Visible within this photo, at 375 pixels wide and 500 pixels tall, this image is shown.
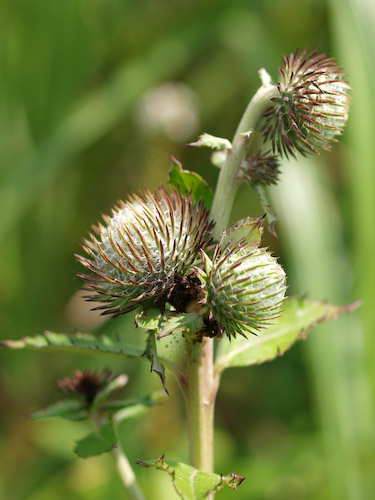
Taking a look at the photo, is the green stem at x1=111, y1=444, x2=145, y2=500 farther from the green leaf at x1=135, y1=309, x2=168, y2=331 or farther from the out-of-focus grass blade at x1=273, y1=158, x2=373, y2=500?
the out-of-focus grass blade at x1=273, y1=158, x2=373, y2=500

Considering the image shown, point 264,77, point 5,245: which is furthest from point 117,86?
point 264,77

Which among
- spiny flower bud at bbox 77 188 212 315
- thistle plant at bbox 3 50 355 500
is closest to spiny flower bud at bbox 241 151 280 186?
thistle plant at bbox 3 50 355 500

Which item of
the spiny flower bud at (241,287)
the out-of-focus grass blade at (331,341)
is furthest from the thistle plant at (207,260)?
the out-of-focus grass blade at (331,341)

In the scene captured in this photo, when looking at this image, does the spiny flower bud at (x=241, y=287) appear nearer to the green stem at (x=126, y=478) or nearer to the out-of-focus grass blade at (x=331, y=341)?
the green stem at (x=126, y=478)

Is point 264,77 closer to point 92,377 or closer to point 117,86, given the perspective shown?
point 92,377

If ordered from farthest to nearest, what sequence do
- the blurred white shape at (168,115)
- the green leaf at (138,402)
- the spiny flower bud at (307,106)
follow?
1. the blurred white shape at (168,115)
2. the green leaf at (138,402)
3. the spiny flower bud at (307,106)

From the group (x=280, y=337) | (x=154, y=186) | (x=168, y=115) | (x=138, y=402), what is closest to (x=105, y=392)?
(x=138, y=402)

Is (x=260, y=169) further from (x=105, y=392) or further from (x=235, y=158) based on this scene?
(x=105, y=392)
